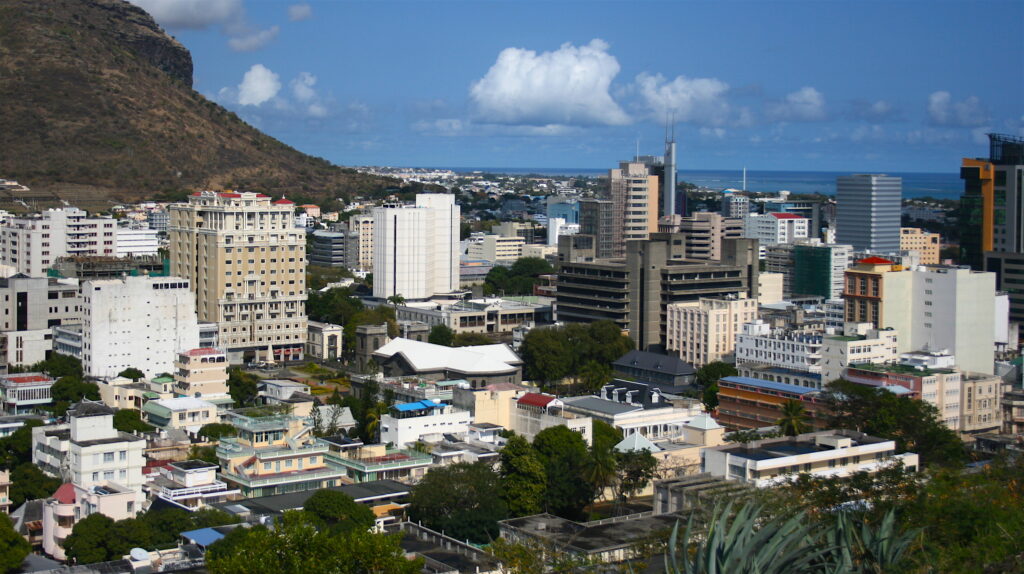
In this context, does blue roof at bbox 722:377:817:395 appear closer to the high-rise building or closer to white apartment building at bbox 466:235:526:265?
the high-rise building

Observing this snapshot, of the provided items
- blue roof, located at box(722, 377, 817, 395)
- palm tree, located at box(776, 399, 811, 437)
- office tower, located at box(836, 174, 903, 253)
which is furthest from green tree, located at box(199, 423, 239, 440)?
office tower, located at box(836, 174, 903, 253)

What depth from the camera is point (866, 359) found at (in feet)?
191

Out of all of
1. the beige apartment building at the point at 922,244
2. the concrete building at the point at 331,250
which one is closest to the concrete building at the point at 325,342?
the concrete building at the point at 331,250

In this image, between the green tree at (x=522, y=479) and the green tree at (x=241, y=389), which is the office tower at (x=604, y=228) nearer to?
the green tree at (x=241, y=389)

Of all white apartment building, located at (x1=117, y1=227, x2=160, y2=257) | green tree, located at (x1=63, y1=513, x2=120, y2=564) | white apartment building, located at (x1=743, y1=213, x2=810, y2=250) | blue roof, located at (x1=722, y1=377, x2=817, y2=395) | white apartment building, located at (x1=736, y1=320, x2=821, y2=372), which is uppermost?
white apartment building, located at (x1=743, y1=213, x2=810, y2=250)

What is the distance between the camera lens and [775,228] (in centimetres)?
12262

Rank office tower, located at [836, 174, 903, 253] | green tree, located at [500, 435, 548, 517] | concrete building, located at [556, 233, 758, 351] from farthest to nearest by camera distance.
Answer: office tower, located at [836, 174, 903, 253] → concrete building, located at [556, 233, 758, 351] → green tree, located at [500, 435, 548, 517]

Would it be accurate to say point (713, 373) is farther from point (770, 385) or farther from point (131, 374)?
point (131, 374)

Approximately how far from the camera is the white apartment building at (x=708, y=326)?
226 ft

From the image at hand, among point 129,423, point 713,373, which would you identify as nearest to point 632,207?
point 713,373

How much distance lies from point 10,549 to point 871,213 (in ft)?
306

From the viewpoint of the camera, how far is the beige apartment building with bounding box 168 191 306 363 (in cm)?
7175

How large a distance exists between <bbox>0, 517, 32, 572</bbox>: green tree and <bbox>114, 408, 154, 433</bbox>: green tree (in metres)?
13.4

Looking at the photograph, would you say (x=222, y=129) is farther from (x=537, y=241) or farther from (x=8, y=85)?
(x=537, y=241)
